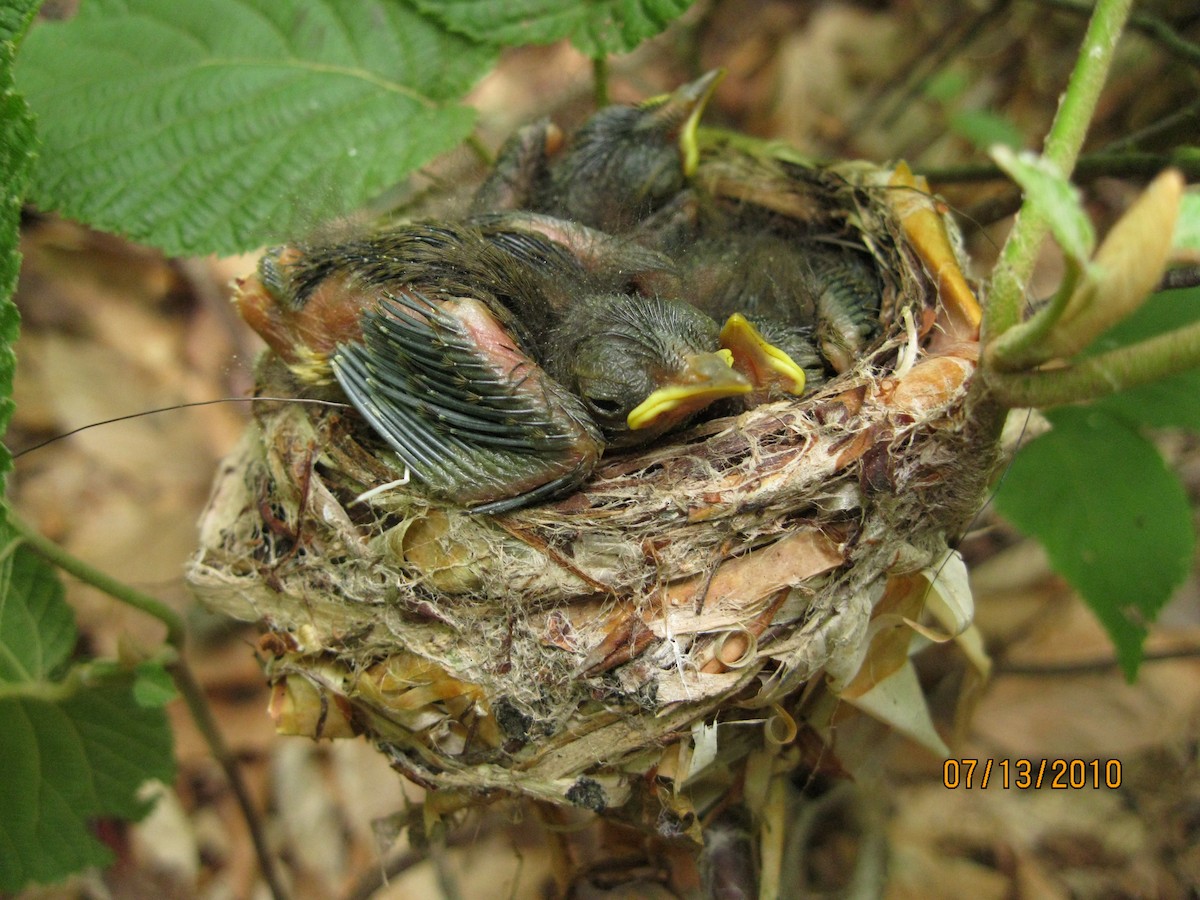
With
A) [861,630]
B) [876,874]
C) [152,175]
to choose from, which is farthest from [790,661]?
[152,175]

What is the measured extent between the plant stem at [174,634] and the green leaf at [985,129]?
60.8 inches

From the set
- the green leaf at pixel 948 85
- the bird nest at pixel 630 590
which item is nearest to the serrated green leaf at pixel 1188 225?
the bird nest at pixel 630 590

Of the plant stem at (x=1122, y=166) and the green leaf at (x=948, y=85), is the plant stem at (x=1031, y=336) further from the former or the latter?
the green leaf at (x=948, y=85)

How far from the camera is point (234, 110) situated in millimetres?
1144

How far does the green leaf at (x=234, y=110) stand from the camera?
3.53 feet

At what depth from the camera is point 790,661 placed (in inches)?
31.1

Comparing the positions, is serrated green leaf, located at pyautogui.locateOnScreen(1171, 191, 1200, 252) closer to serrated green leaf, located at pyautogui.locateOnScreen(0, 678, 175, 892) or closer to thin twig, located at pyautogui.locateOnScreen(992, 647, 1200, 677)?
serrated green leaf, located at pyautogui.locateOnScreen(0, 678, 175, 892)

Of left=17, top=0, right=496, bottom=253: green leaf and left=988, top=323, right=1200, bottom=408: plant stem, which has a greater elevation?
left=17, top=0, right=496, bottom=253: green leaf

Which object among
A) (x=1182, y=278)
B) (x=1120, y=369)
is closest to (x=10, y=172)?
(x=1120, y=369)

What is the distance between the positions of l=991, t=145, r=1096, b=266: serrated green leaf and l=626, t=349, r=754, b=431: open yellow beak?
38cm

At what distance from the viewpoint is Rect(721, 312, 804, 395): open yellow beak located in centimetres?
93

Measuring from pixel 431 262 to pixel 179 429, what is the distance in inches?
52.2

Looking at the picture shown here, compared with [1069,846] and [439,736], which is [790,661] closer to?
[439,736]
